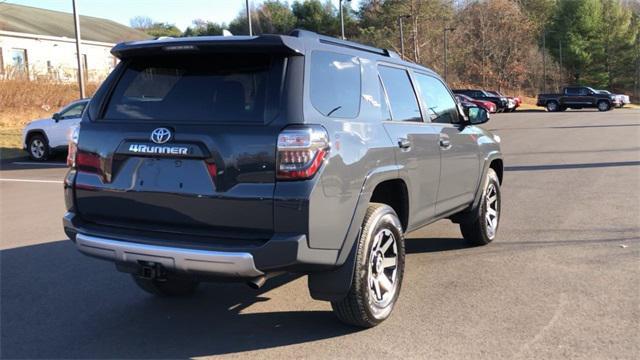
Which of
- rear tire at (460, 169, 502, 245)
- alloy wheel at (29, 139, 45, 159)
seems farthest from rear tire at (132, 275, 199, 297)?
alloy wheel at (29, 139, 45, 159)

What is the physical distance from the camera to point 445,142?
5484mm

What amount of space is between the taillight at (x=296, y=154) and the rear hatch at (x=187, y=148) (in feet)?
0.19

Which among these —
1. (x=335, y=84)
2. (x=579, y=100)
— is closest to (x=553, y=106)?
(x=579, y=100)

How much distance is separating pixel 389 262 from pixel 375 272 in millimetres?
208

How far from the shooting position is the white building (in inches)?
1540

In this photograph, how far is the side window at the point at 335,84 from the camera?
3838 mm

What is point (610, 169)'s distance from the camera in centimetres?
1254

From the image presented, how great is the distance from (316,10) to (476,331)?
73027 mm

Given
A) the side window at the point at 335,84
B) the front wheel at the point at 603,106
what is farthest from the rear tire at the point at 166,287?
the front wheel at the point at 603,106

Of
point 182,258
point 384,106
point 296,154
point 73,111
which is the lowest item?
point 182,258

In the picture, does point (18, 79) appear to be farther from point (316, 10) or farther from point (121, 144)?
point (316, 10)

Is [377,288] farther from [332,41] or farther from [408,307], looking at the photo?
[332,41]

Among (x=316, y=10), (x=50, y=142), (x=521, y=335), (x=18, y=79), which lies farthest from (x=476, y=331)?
(x=316, y=10)

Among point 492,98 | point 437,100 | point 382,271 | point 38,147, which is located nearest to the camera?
point 382,271
